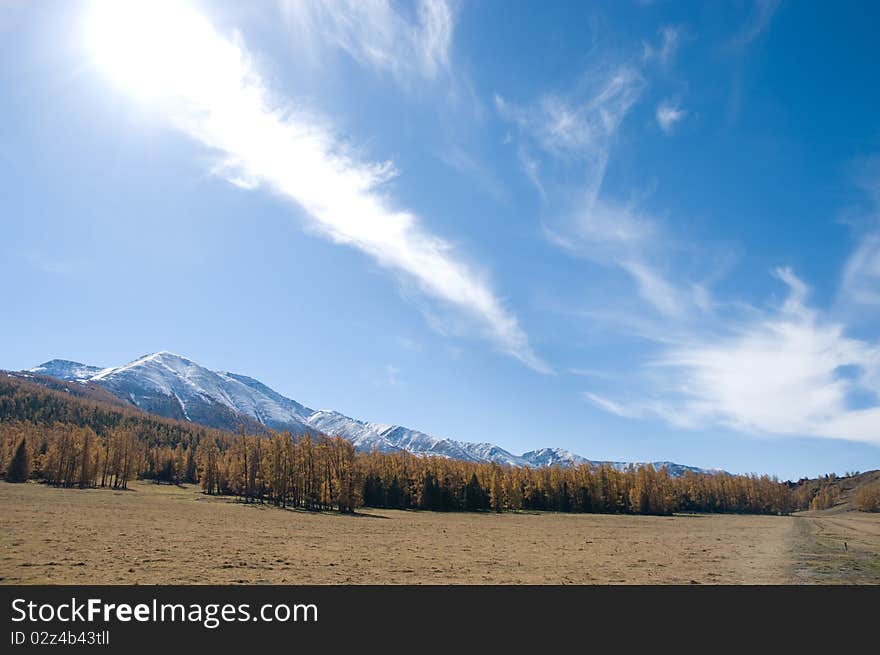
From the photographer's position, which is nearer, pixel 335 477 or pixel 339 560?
pixel 339 560

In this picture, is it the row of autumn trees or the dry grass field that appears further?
the row of autumn trees

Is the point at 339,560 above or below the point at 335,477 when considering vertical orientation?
above

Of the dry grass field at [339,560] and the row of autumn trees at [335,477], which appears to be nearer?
the dry grass field at [339,560]
